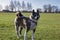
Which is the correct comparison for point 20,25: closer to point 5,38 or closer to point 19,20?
point 19,20

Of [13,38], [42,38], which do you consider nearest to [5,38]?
[13,38]

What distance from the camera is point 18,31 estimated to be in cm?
1171

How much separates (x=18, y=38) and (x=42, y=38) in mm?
1411

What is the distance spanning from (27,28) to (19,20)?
2.61 feet

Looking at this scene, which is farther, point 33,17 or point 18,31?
point 18,31

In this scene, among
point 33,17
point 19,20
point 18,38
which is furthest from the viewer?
point 18,38

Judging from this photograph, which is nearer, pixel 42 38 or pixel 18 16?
pixel 18 16

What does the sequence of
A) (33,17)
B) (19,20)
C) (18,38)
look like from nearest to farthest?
(33,17)
(19,20)
(18,38)

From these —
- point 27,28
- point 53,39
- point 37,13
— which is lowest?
point 53,39

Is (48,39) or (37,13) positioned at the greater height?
(37,13)

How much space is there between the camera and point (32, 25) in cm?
1033

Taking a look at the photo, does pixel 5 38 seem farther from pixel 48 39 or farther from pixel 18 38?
pixel 48 39

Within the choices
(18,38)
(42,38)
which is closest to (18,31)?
(18,38)

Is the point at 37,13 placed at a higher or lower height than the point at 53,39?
higher
